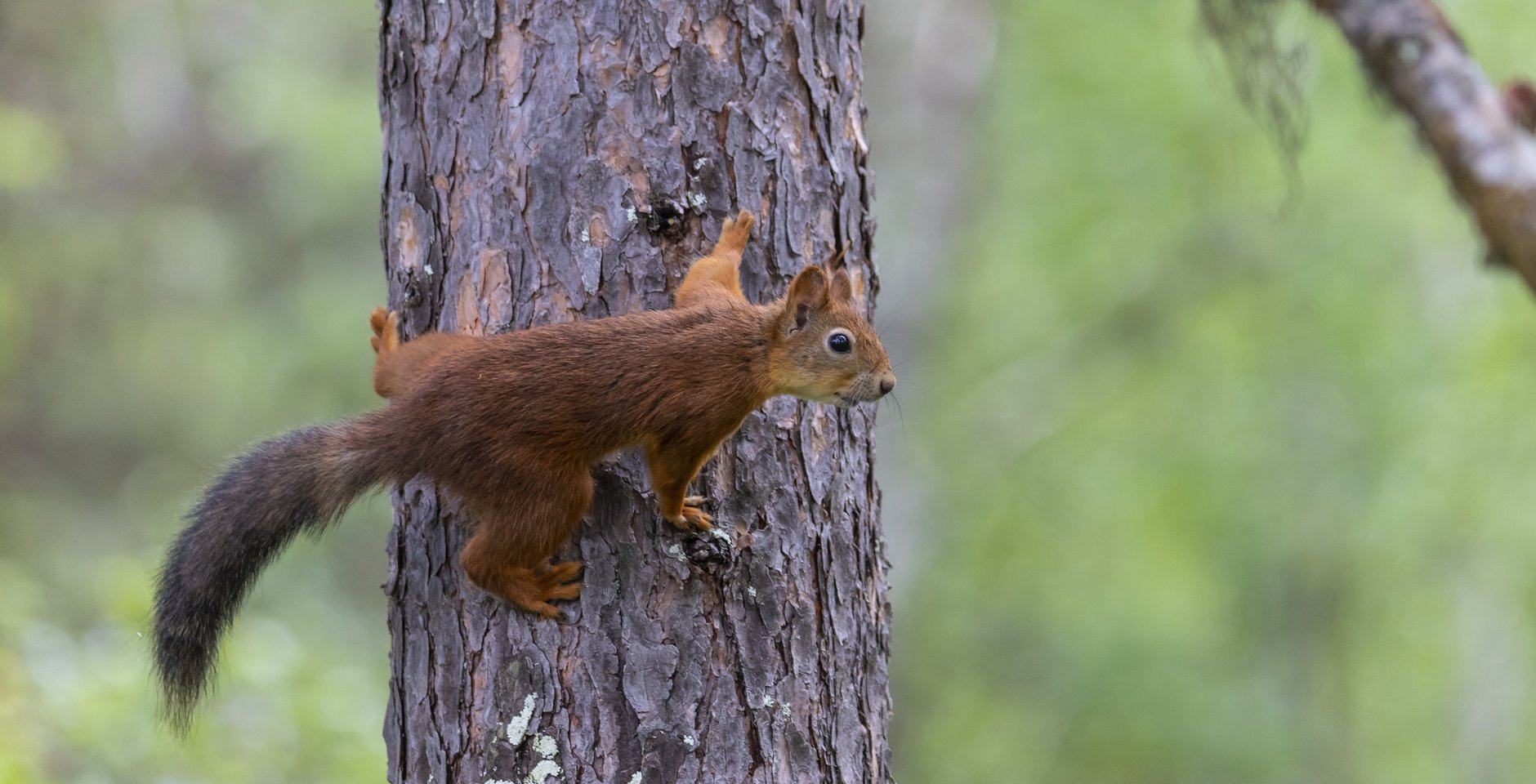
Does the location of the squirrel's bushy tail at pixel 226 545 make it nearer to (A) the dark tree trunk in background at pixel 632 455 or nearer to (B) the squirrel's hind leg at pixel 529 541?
(A) the dark tree trunk in background at pixel 632 455

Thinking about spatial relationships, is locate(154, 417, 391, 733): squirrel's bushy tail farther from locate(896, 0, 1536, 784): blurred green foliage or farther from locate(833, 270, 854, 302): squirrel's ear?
locate(896, 0, 1536, 784): blurred green foliage

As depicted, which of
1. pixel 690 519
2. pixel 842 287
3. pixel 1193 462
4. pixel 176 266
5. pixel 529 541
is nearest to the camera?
pixel 529 541

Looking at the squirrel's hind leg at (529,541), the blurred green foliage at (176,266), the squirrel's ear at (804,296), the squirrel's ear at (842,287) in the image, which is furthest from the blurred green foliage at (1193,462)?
the squirrel's hind leg at (529,541)

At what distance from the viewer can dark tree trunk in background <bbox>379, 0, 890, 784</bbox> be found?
234 cm

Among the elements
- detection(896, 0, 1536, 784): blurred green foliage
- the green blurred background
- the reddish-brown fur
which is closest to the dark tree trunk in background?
the reddish-brown fur

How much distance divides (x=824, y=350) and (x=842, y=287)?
0.23 meters

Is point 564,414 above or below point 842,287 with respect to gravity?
below

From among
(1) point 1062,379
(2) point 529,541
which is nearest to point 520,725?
(2) point 529,541

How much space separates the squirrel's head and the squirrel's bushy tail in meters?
0.83

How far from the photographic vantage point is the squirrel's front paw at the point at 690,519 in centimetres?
237

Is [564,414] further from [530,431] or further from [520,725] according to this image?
[520,725]

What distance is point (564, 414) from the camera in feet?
7.53

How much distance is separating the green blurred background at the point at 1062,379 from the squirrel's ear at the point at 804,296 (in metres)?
6.12

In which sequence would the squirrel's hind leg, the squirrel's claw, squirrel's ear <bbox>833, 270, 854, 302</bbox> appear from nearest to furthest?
the squirrel's hind leg
the squirrel's claw
squirrel's ear <bbox>833, 270, 854, 302</bbox>
